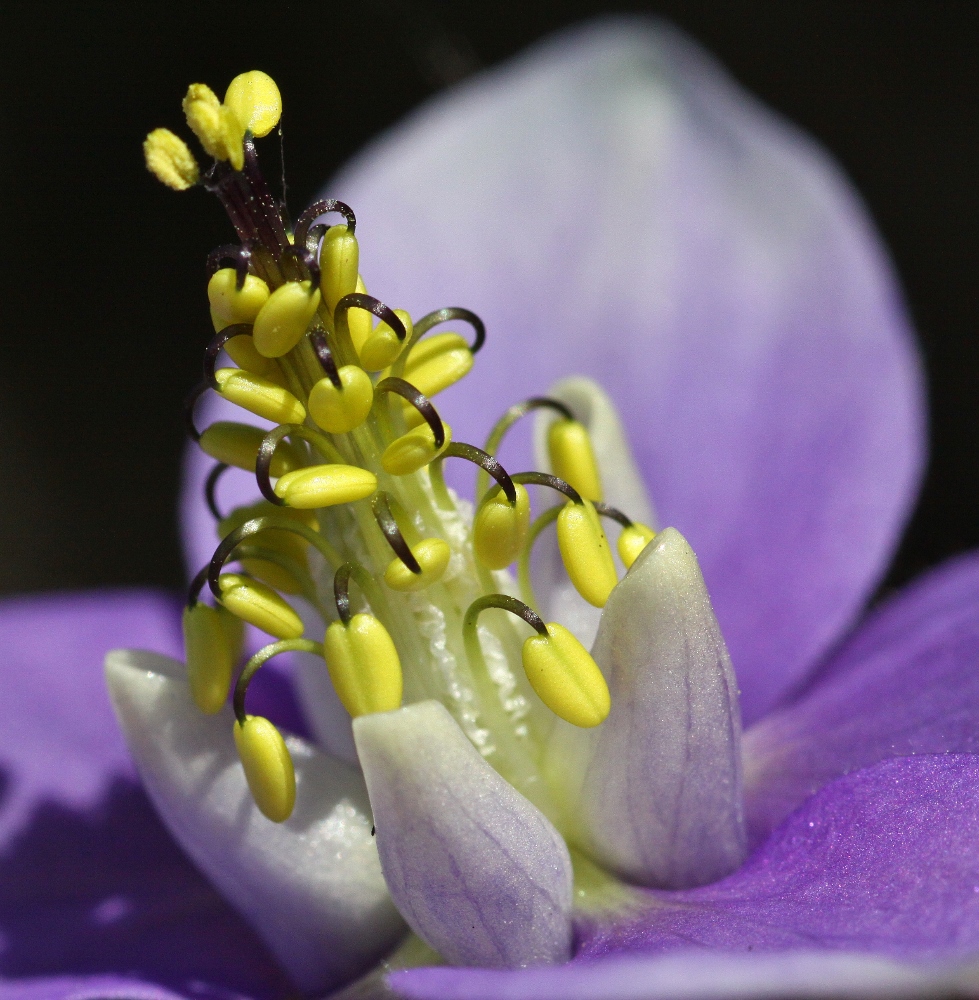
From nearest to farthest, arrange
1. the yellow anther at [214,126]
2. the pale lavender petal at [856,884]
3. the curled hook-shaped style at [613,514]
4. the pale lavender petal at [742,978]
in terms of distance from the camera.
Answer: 1. the pale lavender petal at [742,978]
2. the pale lavender petal at [856,884]
3. the yellow anther at [214,126]
4. the curled hook-shaped style at [613,514]

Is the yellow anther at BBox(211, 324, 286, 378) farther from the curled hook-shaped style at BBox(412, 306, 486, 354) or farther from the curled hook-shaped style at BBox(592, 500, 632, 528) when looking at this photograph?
the curled hook-shaped style at BBox(592, 500, 632, 528)

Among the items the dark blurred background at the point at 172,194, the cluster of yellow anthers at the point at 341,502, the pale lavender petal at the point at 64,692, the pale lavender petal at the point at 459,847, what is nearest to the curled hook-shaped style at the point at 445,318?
the cluster of yellow anthers at the point at 341,502

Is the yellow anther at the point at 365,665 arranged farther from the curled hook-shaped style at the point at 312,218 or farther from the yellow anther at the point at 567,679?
the curled hook-shaped style at the point at 312,218

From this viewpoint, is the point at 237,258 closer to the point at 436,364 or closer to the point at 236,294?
the point at 236,294

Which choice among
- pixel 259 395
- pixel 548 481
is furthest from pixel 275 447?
pixel 548 481

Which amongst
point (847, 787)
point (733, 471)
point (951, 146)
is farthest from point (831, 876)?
point (951, 146)

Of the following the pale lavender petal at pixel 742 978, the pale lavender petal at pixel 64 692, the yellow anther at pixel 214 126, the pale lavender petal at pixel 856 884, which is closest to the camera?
the pale lavender petal at pixel 742 978

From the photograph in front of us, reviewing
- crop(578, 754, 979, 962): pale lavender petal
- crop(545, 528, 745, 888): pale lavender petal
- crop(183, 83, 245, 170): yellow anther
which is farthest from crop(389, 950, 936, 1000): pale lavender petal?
crop(183, 83, 245, 170): yellow anther

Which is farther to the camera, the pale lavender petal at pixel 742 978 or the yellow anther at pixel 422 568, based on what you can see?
the yellow anther at pixel 422 568
